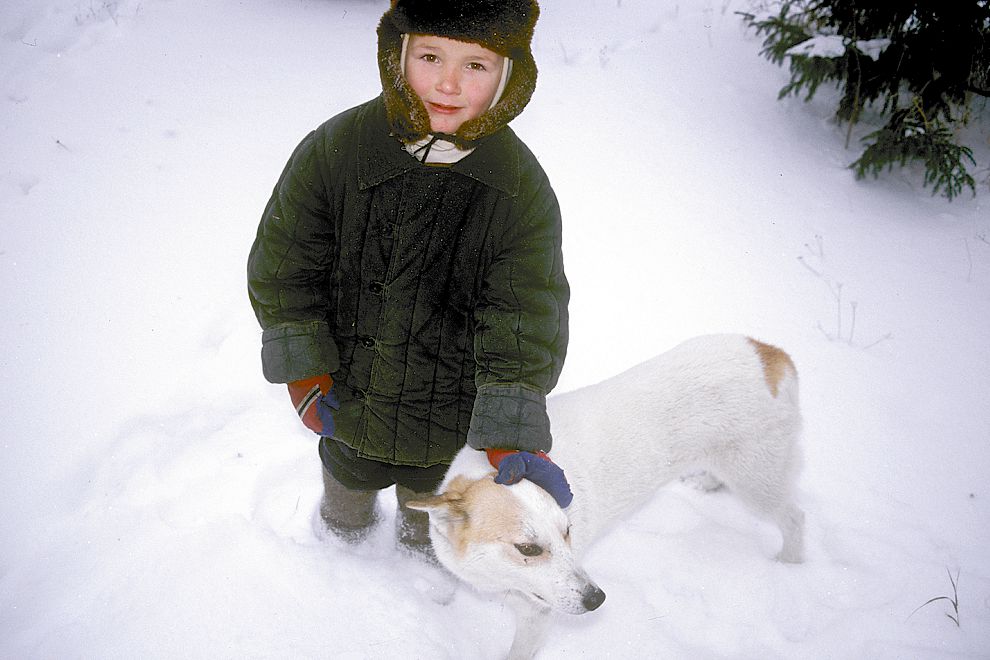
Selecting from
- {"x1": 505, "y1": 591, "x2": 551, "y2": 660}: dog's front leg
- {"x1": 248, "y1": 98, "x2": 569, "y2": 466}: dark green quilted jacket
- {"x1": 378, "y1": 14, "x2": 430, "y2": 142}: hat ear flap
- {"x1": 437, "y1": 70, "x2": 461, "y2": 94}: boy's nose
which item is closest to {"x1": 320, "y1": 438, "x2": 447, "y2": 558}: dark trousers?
{"x1": 248, "y1": 98, "x2": 569, "y2": 466}: dark green quilted jacket

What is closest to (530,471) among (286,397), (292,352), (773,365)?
(292,352)

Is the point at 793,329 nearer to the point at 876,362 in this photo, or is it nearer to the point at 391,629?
the point at 876,362

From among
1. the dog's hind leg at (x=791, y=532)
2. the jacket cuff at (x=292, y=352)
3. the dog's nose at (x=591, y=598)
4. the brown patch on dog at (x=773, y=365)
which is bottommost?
the dog's hind leg at (x=791, y=532)

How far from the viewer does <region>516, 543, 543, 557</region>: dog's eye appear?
5.48 feet

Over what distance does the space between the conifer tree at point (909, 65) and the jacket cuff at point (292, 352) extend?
191 inches

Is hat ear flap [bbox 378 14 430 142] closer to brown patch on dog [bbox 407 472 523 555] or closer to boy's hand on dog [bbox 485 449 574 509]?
boy's hand on dog [bbox 485 449 574 509]

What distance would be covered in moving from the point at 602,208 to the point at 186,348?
3278 millimetres

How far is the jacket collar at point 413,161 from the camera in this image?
1481 mm

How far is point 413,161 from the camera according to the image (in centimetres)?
149

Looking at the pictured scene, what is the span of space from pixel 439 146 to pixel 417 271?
1.18 feet

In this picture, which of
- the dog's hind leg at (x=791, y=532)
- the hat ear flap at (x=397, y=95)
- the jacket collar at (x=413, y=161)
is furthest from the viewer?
the dog's hind leg at (x=791, y=532)

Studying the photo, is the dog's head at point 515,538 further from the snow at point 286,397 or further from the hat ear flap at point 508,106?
the hat ear flap at point 508,106

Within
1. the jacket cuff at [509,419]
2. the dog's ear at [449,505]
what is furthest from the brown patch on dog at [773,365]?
the dog's ear at [449,505]

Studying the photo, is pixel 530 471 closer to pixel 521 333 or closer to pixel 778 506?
pixel 521 333
